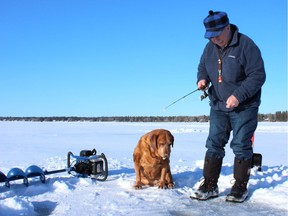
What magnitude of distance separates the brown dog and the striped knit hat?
1.28 meters

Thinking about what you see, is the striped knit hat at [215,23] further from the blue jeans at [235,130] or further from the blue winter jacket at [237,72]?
the blue jeans at [235,130]

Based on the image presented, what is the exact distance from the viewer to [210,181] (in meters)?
3.99

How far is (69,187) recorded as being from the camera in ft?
13.8

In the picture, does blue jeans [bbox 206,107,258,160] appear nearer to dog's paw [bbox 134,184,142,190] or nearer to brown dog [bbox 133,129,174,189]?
brown dog [bbox 133,129,174,189]

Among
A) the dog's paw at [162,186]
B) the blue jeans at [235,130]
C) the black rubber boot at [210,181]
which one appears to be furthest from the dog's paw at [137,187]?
the blue jeans at [235,130]

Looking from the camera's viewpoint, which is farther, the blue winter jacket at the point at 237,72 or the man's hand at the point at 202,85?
the man's hand at the point at 202,85

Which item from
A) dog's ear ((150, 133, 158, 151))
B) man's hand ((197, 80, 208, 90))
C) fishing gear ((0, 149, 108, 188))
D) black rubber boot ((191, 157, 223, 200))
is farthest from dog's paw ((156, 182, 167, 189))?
man's hand ((197, 80, 208, 90))

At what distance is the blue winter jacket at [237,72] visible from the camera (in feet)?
12.1

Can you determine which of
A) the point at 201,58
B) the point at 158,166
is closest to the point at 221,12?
the point at 201,58

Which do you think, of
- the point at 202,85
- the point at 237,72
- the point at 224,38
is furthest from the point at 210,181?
the point at 224,38

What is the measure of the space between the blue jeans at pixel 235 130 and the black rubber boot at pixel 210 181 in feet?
0.24

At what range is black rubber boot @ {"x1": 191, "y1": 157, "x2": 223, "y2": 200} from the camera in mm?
3863

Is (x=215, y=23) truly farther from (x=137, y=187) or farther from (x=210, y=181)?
(x=137, y=187)

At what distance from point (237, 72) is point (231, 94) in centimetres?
24
